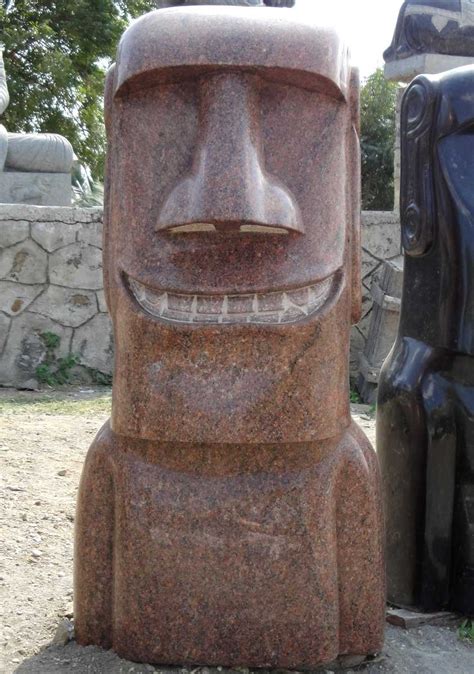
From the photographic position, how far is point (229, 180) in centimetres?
201

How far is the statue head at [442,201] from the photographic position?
2398 millimetres

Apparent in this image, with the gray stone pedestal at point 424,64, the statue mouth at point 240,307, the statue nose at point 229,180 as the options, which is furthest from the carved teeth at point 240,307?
the gray stone pedestal at point 424,64

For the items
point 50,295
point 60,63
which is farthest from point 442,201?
point 60,63

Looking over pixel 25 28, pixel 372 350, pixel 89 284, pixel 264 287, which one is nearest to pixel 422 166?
pixel 264 287

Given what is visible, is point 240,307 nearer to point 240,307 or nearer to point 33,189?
point 240,307

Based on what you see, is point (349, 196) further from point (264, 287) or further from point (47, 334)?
point (47, 334)

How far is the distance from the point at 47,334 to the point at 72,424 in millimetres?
1171

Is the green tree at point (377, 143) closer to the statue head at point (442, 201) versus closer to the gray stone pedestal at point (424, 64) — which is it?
the gray stone pedestal at point (424, 64)

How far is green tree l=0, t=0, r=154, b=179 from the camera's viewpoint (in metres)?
14.6

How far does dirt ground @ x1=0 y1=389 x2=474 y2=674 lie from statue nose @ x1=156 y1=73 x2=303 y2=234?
1080 millimetres

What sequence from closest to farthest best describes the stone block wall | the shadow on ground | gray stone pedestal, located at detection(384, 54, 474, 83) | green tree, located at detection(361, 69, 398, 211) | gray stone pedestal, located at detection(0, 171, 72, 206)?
the shadow on ground, the stone block wall, gray stone pedestal, located at detection(0, 171, 72, 206), gray stone pedestal, located at detection(384, 54, 474, 83), green tree, located at detection(361, 69, 398, 211)

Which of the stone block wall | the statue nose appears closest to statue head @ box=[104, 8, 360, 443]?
the statue nose

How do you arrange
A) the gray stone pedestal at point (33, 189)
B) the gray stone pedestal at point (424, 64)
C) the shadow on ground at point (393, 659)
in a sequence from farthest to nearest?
the gray stone pedestal at point (424, 64)
the gray stone pedestal at point (33, 189)
the shadow on ground at point (393, 659)

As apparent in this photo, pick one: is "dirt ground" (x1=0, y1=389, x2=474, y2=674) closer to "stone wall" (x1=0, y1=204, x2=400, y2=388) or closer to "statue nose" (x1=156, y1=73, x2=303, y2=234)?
"stone wall" (x1=0, y1=204, x2=400, y2=388)
